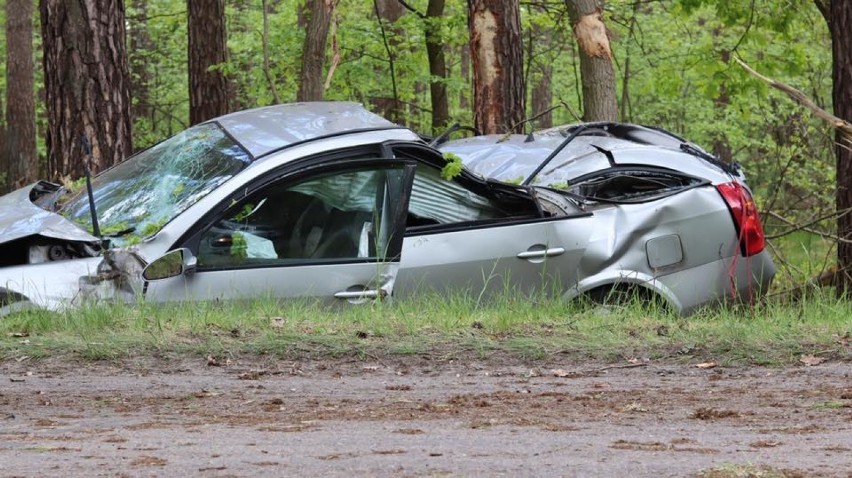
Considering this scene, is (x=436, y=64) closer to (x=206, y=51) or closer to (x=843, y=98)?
(x=206, y=51)

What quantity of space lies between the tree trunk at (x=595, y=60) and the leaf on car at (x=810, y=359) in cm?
658

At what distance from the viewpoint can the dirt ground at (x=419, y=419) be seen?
11.8ft

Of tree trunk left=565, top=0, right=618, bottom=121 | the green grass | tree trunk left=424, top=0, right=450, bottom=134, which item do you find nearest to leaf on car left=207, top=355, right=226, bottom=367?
the green grass

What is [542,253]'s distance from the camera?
278 inches

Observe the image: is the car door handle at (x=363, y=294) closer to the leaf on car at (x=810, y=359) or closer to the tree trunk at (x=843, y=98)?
the leaf on car at (x=810, y=359)

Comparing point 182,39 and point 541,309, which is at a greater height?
point 182,39

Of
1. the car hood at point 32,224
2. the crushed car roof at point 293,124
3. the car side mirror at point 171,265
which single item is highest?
the crushed car roof at point 293,124

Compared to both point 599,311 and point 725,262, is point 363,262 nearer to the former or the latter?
point 599,311

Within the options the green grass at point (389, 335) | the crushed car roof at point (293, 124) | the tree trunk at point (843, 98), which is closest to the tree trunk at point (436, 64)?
the tree trunk at point (843, 98)

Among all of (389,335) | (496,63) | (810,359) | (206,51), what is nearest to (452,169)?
(389,335)

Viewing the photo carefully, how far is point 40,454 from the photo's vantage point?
3.76m

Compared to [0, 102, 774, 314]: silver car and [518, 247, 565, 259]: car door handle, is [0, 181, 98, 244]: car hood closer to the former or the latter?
[0, 102, 774, 314]: silver car

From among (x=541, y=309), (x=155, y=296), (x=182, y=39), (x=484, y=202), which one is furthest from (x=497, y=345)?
(x=182, y=39)

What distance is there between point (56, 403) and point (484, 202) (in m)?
3.32
